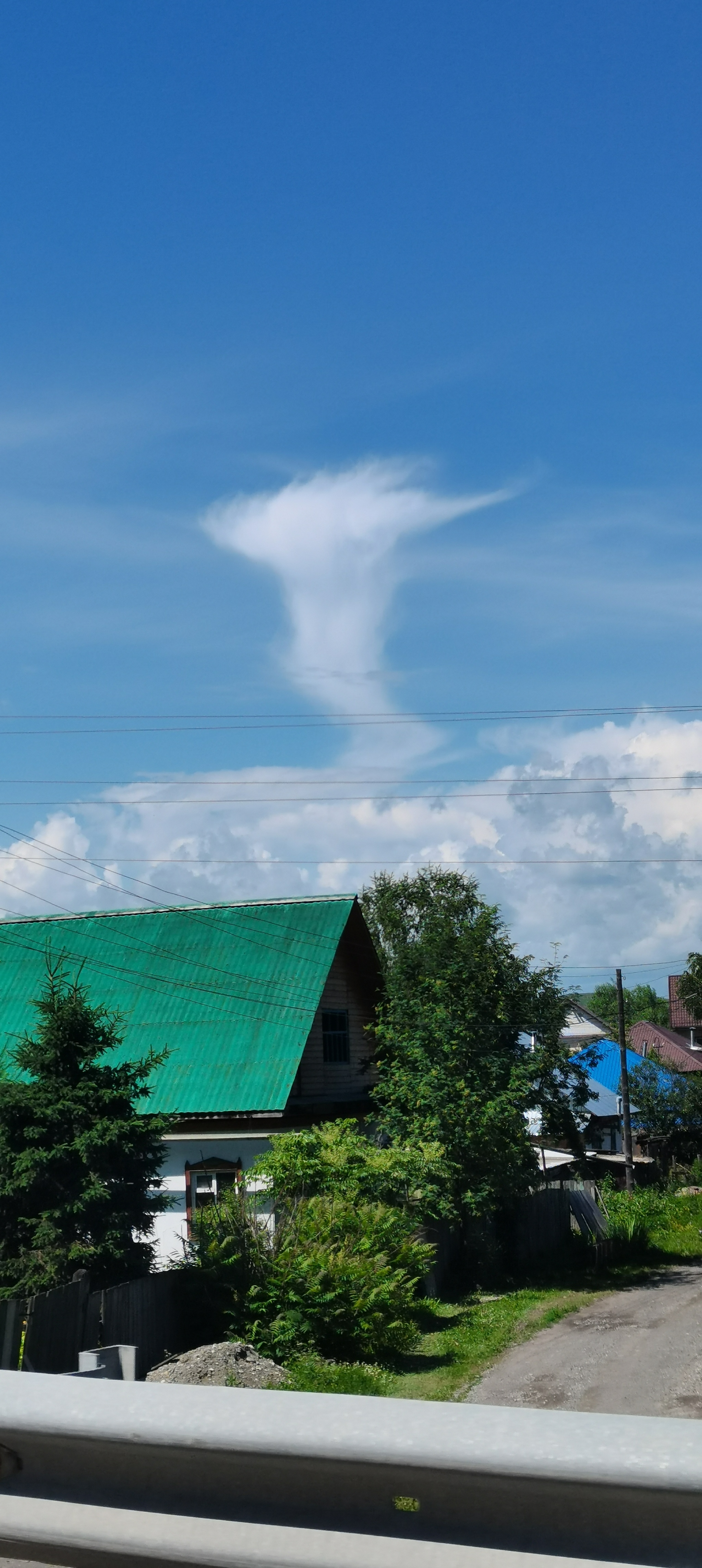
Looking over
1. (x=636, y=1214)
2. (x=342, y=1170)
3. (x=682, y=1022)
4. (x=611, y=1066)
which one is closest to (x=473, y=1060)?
(x=342, y=1170)

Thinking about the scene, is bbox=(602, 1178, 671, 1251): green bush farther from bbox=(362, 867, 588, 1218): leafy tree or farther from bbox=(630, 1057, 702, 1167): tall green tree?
bbox=(630, 1057, 702, 1167): tall green tree

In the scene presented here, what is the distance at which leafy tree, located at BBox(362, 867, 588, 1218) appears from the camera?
2681cm

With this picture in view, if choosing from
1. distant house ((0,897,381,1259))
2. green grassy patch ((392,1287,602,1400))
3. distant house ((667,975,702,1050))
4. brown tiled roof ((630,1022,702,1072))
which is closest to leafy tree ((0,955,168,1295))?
green grassy patch ((392,1287,602,1400))

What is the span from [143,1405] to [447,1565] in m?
0.62

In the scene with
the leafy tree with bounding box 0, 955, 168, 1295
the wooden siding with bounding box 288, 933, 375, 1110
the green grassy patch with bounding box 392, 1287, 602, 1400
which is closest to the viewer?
the leafy tree with bounding box 0, 955, 168, 1295

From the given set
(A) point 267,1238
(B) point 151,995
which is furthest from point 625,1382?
(B) point 151,995

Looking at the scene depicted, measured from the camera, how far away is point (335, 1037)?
105 ft

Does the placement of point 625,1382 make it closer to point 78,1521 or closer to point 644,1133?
point 78,1521

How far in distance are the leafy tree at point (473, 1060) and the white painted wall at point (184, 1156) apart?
124 inches

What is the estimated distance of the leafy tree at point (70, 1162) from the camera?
16.9 metres

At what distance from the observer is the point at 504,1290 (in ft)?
89.8

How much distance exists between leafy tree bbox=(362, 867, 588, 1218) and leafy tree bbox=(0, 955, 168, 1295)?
968 centimetres

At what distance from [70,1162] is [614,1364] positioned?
28.4ft

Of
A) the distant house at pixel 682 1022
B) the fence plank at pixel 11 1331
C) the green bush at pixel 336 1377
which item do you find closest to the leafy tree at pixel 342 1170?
the green bush at pixel 336 1377
